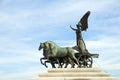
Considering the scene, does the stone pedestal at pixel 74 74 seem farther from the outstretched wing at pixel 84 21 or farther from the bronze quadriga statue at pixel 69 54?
the outstretched wing at pixel 84 21

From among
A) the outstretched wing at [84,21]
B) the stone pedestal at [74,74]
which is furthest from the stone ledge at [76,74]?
the outstretched wing at [84,21]

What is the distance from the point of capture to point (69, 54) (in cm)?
2953

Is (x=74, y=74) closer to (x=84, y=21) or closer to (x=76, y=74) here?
(x=76, y=74)

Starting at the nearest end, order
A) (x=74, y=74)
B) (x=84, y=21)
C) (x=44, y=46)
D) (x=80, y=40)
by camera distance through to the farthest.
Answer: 1. (x=74, y=74)
2. (x=44, y=46)
3. (x=80, y=40)
4. (x=84, y=21)

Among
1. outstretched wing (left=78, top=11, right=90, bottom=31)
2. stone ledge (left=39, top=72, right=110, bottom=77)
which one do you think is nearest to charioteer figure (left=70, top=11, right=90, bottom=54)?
outstretched wing (left=78, top=11, right=90, bottom=31)

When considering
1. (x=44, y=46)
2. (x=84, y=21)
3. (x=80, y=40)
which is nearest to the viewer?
(x=44, y=46)

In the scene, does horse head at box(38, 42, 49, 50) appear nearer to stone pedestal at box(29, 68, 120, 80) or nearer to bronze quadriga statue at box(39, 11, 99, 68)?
bronze quadriga statue at box(39, 11, 99, 68)

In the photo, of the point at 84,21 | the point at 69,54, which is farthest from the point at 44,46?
the point at 84,21

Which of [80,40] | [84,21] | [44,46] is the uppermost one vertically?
[84,21]

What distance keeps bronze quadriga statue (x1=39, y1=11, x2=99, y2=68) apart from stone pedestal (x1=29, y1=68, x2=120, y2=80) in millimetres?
597

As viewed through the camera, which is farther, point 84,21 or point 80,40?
point 84,21

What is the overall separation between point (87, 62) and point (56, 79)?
2850mm

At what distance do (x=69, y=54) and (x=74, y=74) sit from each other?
5.02ft

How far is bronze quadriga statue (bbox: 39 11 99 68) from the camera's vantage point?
95.5ft
